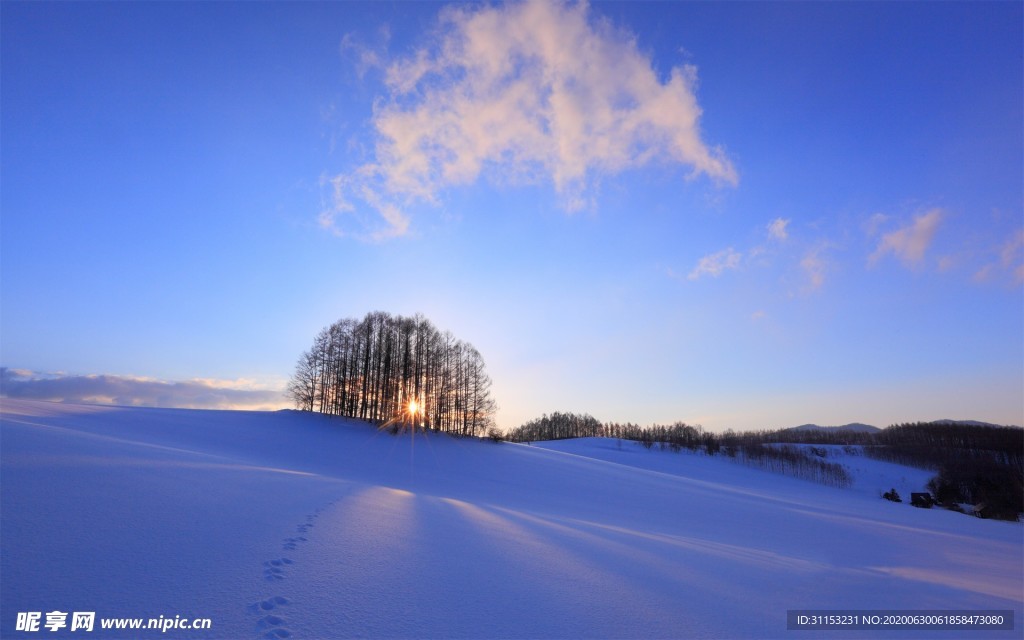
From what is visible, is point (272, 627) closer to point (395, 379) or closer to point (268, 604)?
point (268, 604)

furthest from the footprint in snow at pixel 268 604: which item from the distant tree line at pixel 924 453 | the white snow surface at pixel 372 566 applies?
the distant tree line at pixel 924 453

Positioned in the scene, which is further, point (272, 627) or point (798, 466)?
point (798, 466)

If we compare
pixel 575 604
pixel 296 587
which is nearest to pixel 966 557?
pixel 575 604

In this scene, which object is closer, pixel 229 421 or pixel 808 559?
pixel 808 559

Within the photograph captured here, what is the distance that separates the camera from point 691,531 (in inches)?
445

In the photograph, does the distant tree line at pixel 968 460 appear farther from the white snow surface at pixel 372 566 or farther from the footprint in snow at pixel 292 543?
the footprint in snow at pixel 292 543

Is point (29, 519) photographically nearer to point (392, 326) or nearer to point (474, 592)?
point (474, 592)

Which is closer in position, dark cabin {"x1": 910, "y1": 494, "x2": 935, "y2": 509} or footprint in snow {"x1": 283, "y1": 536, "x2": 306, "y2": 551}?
footprint in snow {"x1": 283, "y1": 536, "x2": 306, "y2": 551}

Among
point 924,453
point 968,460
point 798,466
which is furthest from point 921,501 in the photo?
point 924,453

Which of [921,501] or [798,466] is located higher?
[921,501]

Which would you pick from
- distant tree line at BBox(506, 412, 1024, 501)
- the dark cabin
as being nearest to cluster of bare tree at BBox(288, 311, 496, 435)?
distant tree line at BBox(506, 412, 1024, 501)

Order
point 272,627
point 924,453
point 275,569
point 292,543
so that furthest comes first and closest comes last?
point 924,453 → point 292,543 → point 275,569 → point 272,627

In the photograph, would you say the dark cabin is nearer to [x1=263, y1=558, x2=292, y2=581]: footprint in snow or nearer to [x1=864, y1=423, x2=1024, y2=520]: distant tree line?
[x1=864, y1=423, x2=1024, y2=520]: distant tree line

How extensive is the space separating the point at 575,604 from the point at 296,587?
2757 millimetres
